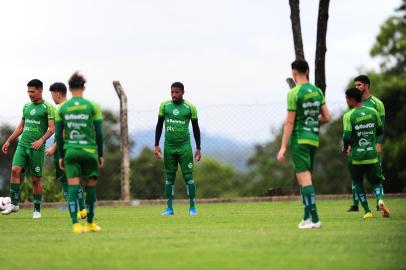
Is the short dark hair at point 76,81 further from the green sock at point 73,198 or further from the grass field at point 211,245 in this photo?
the grass field at point 211,245

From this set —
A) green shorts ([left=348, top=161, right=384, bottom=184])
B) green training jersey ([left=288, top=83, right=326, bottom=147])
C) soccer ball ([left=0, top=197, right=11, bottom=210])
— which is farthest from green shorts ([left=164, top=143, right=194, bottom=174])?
green training jersey ([left=288, top=83, right=326, bottom=147])

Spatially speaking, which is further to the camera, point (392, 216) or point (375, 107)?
point (375, 107)

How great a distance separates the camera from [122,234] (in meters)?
12.9

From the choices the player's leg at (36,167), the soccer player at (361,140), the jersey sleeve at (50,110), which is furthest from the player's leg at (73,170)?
the player's leg at (36,167)

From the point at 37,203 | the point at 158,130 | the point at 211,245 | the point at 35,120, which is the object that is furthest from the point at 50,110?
the point at 211,245

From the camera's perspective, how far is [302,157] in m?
13.3

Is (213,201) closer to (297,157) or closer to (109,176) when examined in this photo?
(297,157)

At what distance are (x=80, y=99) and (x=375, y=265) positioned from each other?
5283 mm

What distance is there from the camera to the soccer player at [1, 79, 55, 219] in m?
18.1

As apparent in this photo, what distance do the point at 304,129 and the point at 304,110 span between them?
243mm

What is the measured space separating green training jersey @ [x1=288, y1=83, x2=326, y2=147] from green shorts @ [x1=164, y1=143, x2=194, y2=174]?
558 cm

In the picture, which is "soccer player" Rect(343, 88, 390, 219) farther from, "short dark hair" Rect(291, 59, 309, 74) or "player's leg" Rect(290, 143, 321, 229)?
"player's leg" Rect(290, 143, 321, 229)

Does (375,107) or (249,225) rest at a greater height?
(375,107)

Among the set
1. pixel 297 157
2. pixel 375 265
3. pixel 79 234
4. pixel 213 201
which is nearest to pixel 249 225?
pixel 297 157
